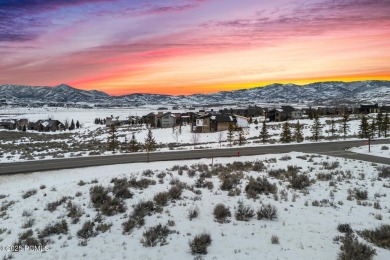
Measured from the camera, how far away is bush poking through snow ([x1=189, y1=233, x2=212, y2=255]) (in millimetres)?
9445

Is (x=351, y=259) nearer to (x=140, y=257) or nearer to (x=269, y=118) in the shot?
(x=140, y=257)

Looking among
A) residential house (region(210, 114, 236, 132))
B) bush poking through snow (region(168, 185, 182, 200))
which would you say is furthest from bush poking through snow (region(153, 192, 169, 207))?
residential house (region(210, 114, 236, 132))

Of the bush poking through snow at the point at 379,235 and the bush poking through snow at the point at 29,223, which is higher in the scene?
the bush poking through snow at the point at 379,235

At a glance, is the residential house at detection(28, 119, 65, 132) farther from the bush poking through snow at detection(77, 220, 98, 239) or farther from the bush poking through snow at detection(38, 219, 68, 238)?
the bush poking through snow at detection(77, 220, 98, 239)

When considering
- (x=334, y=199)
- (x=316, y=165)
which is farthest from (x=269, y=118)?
(x=334, y=199)

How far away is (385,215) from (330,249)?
13.5ft

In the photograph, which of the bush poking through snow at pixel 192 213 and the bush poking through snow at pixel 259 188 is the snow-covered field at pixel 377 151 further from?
the bush poking through snow at pixel 192 213

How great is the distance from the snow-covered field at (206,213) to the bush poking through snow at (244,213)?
0.20 m

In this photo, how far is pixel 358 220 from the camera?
11414 mm

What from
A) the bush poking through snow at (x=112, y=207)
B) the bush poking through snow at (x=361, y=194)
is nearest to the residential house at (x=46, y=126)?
the bush poking through snow at (x=112, y=207)

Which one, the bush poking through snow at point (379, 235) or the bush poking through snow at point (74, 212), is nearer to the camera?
the bush poking through snow at point (379, 235)

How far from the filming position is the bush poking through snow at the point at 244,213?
1180cm

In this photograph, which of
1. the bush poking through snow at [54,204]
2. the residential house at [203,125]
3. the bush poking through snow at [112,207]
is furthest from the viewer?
the residential house at [203,125]

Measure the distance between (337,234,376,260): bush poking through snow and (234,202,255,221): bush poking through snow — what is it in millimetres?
3534
